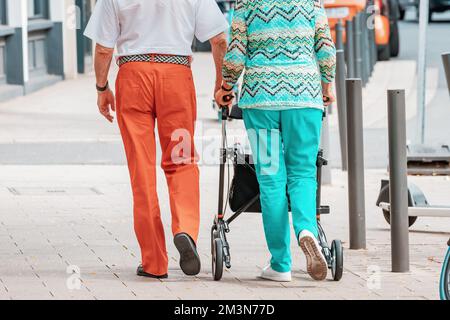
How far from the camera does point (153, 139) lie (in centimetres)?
737

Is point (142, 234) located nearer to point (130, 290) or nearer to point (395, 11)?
point (130, 290)

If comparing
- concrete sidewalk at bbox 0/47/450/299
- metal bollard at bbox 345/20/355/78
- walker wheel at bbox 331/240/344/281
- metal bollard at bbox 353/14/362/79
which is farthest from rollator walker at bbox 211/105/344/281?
metal bollard at bbox 353/14/362/79

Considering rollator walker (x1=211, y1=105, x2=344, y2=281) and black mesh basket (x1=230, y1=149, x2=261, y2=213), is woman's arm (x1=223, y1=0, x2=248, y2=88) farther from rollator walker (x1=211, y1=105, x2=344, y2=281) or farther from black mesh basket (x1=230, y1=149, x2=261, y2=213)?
black mesh basket (x1=230, y1=149, x2=261, y2=213)

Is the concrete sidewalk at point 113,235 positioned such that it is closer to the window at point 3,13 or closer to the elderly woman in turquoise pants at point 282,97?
the elderly woman in turquoise pants at point 282,97

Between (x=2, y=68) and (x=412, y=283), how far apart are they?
12.7 meters

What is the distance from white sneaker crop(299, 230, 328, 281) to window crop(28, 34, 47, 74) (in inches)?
559

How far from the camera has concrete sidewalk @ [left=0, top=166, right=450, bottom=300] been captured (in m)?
6.96

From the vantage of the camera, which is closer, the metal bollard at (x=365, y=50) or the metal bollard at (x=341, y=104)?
the metal bollard at (x=341, y=104)

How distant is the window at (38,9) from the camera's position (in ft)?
69.8

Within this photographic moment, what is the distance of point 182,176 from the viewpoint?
7.40 metres

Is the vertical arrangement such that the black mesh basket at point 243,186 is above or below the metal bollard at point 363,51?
above

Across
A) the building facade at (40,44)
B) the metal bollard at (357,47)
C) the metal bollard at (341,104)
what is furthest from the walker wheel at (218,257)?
the metal bollard at (357,47)

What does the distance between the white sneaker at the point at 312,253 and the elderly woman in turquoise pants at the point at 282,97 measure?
0.02 m
